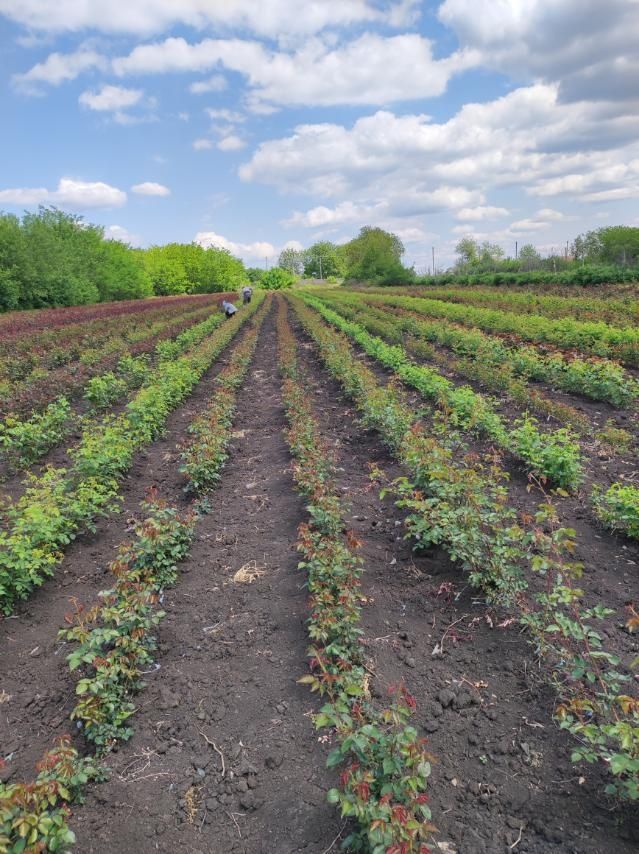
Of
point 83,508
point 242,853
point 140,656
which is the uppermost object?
point 83,508

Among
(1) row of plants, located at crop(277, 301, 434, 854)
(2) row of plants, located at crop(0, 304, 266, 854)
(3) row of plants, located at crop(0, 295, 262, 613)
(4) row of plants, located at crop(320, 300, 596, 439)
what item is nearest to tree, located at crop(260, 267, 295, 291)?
(4) row of plants, located at crop(320, 300, 596, 439)

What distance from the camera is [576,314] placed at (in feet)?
54.1

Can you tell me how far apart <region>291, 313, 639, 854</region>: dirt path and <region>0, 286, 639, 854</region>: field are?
0.04ft

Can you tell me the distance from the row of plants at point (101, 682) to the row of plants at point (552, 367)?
6.91 m

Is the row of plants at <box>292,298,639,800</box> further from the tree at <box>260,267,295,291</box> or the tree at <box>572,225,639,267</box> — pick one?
the tree at <box>260,267,295,291</box>

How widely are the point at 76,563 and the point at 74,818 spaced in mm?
2787

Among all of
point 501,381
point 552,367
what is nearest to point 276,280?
point 552,367

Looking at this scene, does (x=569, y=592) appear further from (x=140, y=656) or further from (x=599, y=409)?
(x=599, y=409)

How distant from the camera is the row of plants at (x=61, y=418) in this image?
728 centimetres

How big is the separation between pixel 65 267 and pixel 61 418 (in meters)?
37.6

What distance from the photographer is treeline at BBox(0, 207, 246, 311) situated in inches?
1367

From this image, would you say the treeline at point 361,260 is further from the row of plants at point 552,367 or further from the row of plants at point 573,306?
the row of plants at point 552,367

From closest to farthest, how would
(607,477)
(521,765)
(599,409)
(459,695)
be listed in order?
(521,765) < (459,695) < (607,477) < (599,409)

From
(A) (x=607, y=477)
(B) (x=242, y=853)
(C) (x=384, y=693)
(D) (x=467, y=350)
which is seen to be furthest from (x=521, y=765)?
(D) (x=467, y=350)
